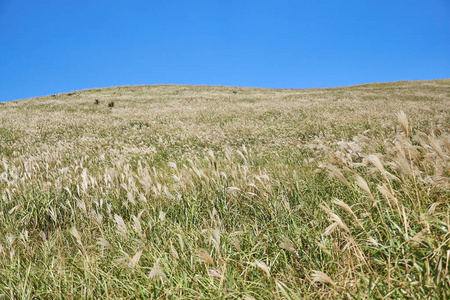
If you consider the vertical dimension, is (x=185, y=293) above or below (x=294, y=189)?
below

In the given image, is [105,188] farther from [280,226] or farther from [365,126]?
[365,126]

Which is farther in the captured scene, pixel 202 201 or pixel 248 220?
pixel 202 201

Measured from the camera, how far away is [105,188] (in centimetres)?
345

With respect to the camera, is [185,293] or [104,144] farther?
[104,144]

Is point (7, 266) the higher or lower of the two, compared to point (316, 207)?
lower

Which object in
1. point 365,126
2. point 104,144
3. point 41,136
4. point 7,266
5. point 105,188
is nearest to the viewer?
point 7,266

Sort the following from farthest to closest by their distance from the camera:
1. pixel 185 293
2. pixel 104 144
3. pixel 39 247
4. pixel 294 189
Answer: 1. pixel 104 144
2. pixel 294 189
3. pixel 39 247
4. pixel 185 293

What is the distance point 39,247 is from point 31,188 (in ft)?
4.58

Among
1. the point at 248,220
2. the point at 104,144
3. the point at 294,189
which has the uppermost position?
the point at 104,144

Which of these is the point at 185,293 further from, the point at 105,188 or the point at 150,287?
the point at 105,188

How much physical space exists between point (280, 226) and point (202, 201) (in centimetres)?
117

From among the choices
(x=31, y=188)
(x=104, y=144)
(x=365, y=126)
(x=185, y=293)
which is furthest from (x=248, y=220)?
(x=365, y=126)

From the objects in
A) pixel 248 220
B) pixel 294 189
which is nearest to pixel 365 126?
pixel 294 189

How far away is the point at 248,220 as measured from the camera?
8.39ft
